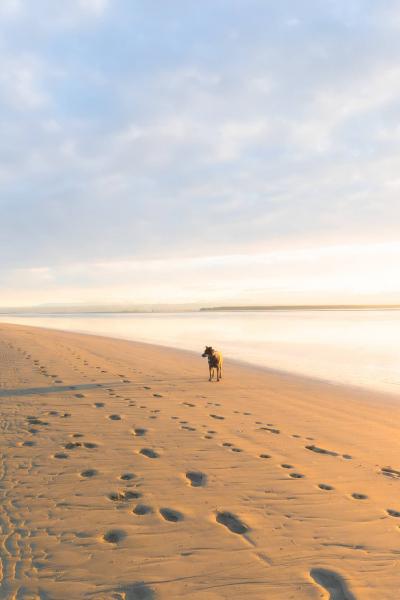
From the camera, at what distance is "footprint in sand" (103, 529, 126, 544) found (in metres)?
3.98

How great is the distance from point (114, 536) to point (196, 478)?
5.54 feet

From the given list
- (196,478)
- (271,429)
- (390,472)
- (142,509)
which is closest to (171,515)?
(142,509)

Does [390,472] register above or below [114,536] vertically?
below

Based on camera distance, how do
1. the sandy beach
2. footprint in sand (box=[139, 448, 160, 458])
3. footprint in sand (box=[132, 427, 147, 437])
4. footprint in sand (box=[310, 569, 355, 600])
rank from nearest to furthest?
1. footprint in sand (box=[310, 569, 355, 600])
2. the sandy beach
3. footprint in sand (box=[139, 448, 160, 458])
4. footprint in sand (box=[132, 427, 147, 437])

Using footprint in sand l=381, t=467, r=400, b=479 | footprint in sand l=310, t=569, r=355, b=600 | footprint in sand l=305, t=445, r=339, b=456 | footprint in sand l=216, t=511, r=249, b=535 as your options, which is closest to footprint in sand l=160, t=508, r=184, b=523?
footprint in sand l=216, t=511, r=249, b=535

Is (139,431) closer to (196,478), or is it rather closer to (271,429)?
(196,478)

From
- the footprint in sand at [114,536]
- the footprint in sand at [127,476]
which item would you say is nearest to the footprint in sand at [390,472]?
the footprint in sand at [127,476]

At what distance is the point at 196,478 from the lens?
18.2 feet

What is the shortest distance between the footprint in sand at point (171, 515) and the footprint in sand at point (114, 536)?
0.54m

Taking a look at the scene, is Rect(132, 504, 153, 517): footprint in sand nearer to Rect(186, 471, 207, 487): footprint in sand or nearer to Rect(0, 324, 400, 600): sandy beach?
Rect(0, 324, 400, 600): sandy beach

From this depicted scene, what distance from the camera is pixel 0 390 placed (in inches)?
419

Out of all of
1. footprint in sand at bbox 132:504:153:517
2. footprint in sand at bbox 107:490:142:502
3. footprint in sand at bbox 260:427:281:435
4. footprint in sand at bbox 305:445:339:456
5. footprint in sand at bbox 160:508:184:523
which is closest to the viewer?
footprint in sand at bbox 160:508:184:523

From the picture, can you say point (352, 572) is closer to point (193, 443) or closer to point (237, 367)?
point (193, 443)

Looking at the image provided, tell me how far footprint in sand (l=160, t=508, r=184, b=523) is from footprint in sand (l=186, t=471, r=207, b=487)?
0.73 meters
